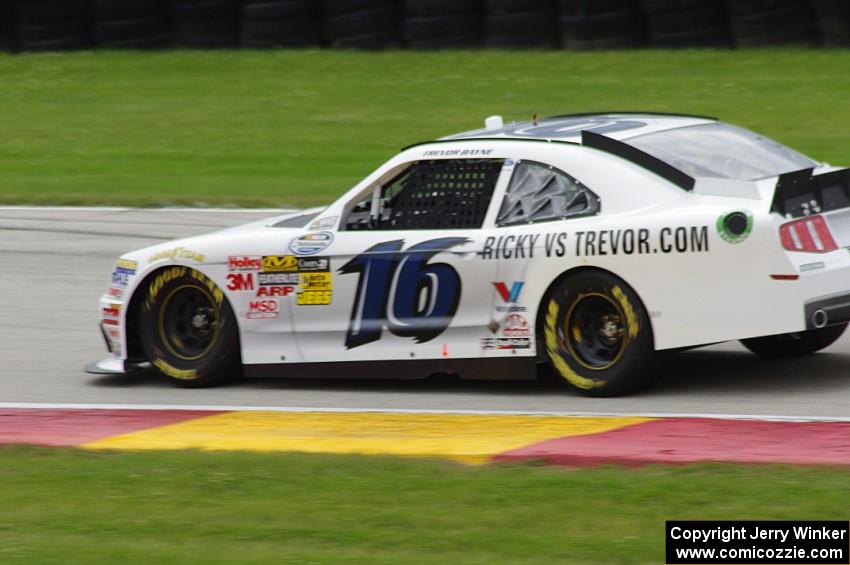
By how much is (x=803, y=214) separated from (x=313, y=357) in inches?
113

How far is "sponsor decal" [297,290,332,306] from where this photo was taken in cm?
889

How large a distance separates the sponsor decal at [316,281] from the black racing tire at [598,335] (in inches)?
51.8

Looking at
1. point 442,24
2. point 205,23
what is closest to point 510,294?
point 442,24

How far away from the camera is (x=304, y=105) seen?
2138 cm

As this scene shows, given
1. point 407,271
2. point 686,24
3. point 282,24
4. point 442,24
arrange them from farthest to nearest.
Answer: point 282,24, point 442,24, point 686,24, point 407,271

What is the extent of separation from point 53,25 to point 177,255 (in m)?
15.2

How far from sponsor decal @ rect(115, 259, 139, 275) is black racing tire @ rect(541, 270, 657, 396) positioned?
2654 millimetres

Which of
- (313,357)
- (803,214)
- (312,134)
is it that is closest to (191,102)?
(312,134)

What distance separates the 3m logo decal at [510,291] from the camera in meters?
8.31

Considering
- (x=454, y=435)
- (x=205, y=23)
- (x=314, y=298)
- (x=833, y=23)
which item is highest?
(x=205, y=23)

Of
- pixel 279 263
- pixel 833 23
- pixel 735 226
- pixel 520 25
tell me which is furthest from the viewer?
pixel 520 25

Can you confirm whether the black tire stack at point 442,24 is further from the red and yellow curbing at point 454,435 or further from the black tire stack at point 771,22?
the red and yellow curbing at point 454,435

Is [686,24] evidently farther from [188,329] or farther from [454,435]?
[454,435]

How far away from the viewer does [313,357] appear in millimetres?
9008
